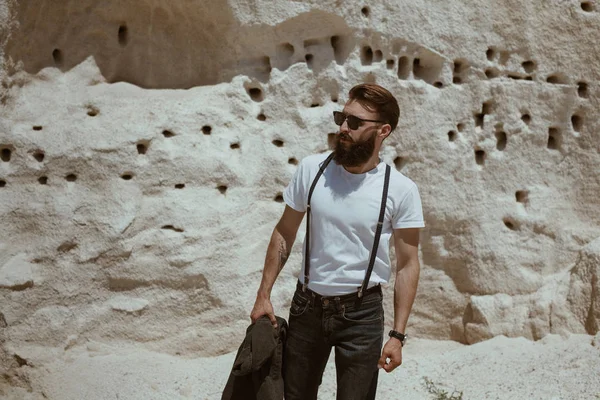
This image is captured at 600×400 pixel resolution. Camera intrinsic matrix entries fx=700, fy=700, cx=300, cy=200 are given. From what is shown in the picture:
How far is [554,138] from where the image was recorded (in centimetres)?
496

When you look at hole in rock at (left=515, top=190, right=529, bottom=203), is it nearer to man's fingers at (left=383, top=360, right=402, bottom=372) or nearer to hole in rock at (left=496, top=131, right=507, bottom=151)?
hole in rock at (left=496, top=131, right=507, bottom=151)

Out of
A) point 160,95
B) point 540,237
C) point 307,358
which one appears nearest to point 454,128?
point 540,237

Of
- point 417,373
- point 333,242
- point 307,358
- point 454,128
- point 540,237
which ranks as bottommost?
point 417,373

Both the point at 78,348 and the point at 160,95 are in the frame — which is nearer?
the point at 78,348

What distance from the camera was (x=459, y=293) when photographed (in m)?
4.90

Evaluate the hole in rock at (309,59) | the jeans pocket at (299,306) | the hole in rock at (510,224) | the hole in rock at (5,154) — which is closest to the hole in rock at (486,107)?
the hole in rock at (510,224)

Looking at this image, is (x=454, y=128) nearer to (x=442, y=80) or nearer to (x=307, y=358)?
(x=442, y=80)

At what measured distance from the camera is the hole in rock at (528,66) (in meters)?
4.93

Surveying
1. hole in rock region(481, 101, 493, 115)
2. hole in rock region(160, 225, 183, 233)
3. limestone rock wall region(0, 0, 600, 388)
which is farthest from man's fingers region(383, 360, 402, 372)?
hole in rock region(481, 101, 493, 115)

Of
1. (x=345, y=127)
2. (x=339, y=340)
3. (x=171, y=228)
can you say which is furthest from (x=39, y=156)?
(x=339, y=340)

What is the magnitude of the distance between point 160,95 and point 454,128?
204 centimetres

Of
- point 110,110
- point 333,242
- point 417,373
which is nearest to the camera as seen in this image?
point 333,242

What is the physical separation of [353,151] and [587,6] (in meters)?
3.23

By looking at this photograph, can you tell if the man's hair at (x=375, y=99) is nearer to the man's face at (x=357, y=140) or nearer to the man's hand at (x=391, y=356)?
the man's face at (x=357, y=140)
